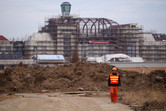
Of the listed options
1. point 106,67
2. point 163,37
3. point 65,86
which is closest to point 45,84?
point 65,86

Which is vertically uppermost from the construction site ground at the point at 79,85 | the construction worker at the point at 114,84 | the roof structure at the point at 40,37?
the roof structure at the point at 40,37

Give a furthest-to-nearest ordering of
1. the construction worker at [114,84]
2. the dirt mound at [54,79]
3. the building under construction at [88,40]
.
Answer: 1. the building under construction at [88,40]
2. the dirt mound at [54,79]
3. the construction worker at [114,84]

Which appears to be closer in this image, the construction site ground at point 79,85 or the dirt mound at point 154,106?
the dirt mound at point 154,106

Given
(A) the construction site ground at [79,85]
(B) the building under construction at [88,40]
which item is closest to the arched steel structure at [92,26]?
(B) the building under construction at [88,40]

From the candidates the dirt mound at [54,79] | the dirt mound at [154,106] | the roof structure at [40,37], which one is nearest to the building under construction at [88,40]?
the roof structure at [40,37]

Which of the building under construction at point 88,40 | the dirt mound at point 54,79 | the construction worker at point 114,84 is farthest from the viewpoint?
the building under construction at point 88,40

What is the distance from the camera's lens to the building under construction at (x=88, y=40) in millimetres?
94125

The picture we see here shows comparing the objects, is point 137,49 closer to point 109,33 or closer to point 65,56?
point 109,33

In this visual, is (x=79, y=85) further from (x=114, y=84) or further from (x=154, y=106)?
(x=154, y=106)

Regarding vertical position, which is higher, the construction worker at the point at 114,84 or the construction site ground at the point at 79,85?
the construction worker at the point at 114,84

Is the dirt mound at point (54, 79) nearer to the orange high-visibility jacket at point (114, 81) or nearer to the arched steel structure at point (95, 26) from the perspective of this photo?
the orange high-visibility jacket at point (114, 81)

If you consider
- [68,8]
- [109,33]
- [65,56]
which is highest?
[68,8]

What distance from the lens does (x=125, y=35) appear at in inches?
3915

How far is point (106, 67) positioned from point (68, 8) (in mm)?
73404
